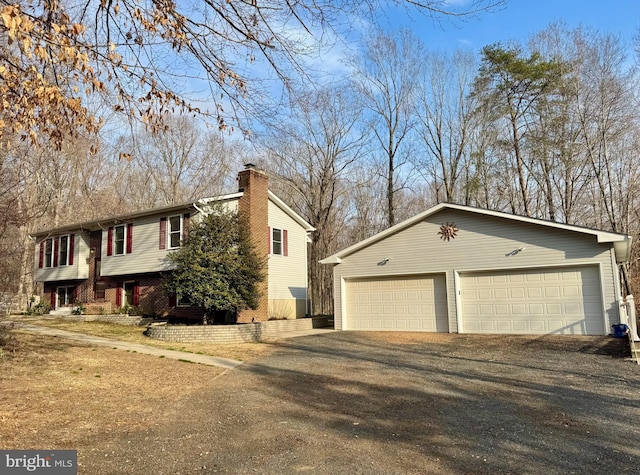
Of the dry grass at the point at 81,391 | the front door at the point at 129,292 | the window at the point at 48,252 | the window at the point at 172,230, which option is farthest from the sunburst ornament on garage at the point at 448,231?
the window at the point at 48,252

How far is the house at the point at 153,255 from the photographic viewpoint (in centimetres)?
1902

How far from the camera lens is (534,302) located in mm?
14250

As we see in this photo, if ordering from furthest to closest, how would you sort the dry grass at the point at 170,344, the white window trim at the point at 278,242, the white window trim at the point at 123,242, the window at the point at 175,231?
the white window trim at the point at 278,242
the white window trim at the point at 123,242
the window at the point at 175,231
the dry grass at the point at 170,344

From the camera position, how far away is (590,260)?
44.2ft

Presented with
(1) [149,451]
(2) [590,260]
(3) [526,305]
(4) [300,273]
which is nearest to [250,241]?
(4) [300,273]

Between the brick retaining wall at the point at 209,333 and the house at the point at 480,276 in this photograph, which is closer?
the house at the point at 480,276

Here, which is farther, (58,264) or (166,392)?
(58,264)

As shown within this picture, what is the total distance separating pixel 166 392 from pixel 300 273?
15.5 meters

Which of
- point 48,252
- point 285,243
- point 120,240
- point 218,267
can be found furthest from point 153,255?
point 48,252

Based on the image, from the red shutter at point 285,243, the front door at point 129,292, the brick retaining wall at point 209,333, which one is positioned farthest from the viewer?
the red shutter at point 285,243

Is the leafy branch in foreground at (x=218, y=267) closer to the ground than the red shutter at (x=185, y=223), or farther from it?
closer to the ground

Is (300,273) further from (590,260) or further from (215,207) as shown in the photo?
(590,260)

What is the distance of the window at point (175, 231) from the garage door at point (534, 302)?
11.5 metres

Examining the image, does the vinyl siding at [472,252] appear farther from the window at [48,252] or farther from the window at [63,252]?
the window at [48,252]
